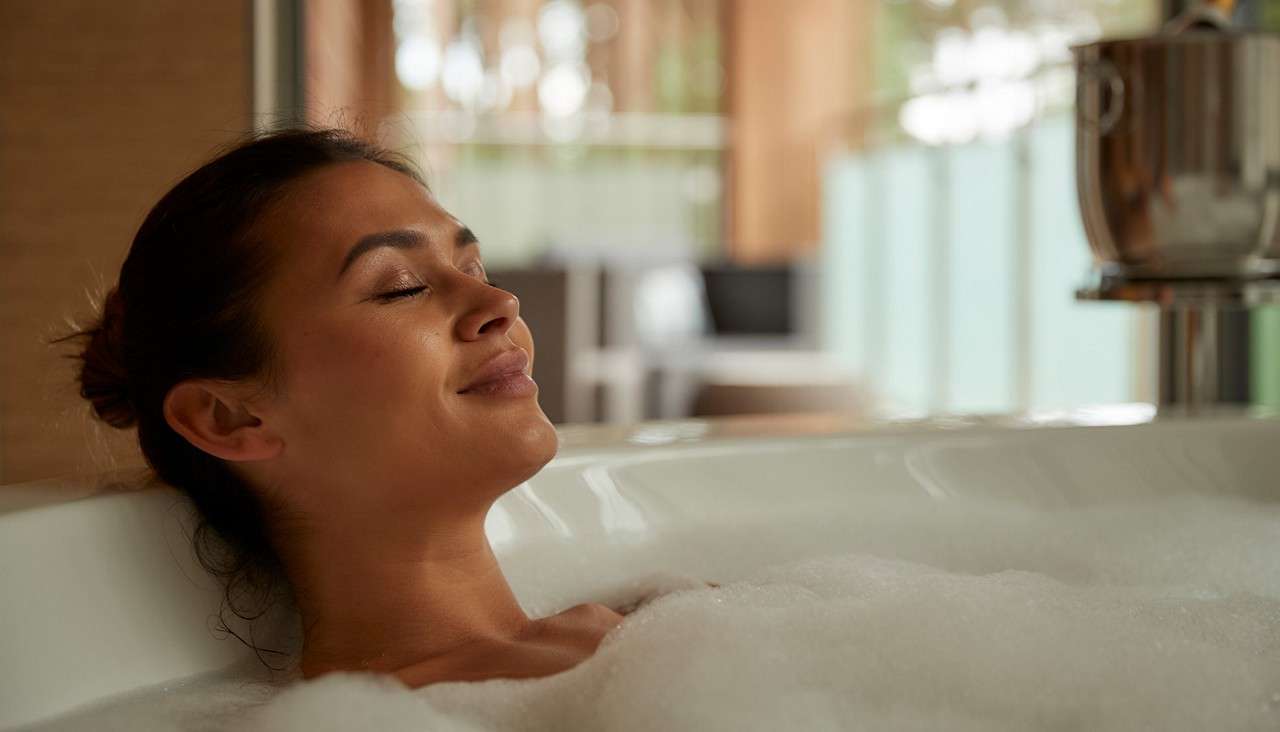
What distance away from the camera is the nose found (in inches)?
37.4

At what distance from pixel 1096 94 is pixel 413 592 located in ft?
3.25

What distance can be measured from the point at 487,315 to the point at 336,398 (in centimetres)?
12

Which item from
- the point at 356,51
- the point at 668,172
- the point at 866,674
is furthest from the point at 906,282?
the point at 866,674

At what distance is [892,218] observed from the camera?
4805mm

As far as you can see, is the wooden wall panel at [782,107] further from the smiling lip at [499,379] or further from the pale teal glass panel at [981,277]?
the smiling lip at [499,379]

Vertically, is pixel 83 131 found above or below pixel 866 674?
above

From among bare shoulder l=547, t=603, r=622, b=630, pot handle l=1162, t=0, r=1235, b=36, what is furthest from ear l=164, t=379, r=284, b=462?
pot handle l=1162, t=0, r=1235, b=36

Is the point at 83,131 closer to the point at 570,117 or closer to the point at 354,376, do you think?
the point at 354,376

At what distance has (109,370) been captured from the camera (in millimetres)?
980

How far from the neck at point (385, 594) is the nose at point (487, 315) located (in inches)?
5.1

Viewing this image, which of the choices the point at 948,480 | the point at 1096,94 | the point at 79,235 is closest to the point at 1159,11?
the point at 1096,94

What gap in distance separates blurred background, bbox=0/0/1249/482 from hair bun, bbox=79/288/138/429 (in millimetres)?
142

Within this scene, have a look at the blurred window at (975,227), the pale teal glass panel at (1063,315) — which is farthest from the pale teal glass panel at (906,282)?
the pale teal glass panel at (1063,315)

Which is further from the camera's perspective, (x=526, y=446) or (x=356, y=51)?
(x=356, y=51)
